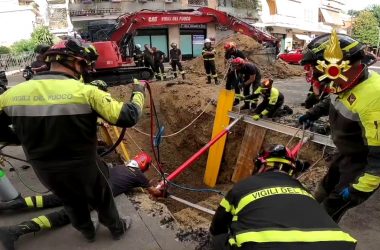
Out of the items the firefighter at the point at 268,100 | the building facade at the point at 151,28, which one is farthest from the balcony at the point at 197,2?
the firefighter at the point at 268,100

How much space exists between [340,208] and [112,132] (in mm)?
5515

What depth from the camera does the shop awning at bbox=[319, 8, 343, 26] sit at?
47984 mm

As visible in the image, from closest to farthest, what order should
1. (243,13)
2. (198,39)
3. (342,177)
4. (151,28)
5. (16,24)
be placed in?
(342,177) < (151,28) < (198,39) < (243,13) < (16,24)

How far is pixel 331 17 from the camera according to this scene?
50312 mm

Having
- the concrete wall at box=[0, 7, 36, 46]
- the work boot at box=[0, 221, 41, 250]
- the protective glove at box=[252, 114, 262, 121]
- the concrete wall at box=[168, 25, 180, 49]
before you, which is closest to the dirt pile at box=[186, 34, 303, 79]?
the protective glove at box=[252, 114, 262, 121]

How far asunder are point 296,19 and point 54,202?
41.3 metres

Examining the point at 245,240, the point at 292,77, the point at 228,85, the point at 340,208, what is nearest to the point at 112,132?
the point at 228,85

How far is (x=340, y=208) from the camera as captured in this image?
9.19ft

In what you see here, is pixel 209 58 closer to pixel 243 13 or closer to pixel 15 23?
pixel 243 13

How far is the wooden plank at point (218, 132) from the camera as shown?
26.0 feet

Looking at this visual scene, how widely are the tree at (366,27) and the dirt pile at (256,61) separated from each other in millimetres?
40375

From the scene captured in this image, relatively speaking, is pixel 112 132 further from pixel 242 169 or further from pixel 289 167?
pixel 289 167

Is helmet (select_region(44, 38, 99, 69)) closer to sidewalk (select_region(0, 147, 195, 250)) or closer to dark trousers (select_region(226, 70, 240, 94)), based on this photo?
sidewalk (select_region(0, 147, 195, 250))

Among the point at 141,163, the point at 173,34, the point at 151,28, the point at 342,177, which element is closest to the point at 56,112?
the point at 141,163
